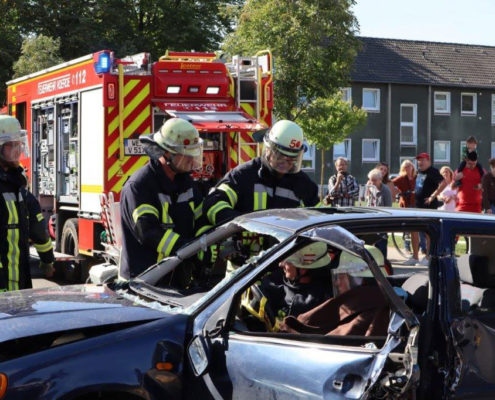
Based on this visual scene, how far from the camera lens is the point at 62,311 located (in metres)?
3.94

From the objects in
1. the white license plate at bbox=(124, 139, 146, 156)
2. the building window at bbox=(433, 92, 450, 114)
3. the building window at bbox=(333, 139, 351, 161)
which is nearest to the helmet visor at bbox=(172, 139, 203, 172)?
the white license plate at bbox=(124, 139, 146, 156)

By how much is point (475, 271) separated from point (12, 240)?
3.05 metres

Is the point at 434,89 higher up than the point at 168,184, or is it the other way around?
the point at 434,89

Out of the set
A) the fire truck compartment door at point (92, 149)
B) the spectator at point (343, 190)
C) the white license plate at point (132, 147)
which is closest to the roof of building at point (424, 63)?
the spectator at point (343, 190)

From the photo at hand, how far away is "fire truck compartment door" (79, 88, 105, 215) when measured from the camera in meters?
10.9

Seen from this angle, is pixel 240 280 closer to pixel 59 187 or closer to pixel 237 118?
pixel 237 118

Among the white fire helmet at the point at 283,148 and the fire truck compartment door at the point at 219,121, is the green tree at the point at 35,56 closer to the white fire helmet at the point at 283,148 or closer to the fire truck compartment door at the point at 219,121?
the fire truck compartment door at the point at 219,121

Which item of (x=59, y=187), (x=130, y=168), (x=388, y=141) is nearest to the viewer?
(x=130, y=168)

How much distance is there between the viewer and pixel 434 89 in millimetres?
50344

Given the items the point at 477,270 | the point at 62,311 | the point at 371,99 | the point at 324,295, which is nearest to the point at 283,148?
the point at 324,295

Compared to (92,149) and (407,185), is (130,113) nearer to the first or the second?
(92,149)

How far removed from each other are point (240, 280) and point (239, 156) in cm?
747

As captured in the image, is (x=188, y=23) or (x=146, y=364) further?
(x=188, y=23)

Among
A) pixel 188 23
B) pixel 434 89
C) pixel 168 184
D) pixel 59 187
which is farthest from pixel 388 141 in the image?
pixel 168 184
